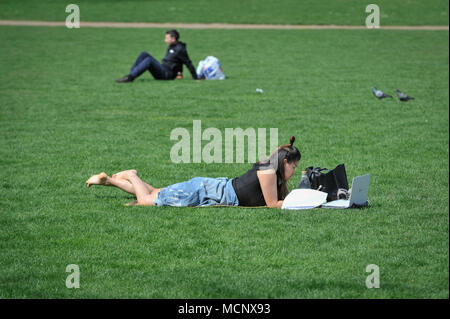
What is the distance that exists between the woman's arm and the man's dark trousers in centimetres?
1026

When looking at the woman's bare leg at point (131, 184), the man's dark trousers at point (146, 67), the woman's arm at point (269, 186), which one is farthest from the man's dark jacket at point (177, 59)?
the woman's arm at point (269, 186)

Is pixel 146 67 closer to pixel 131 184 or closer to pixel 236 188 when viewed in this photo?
pixel 131 184

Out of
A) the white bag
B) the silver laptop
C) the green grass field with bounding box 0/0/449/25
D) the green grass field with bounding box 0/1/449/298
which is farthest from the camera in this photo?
the green grass field with bounding box 0/0/449/25

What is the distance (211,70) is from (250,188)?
10905 mm

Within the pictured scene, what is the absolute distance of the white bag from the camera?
1766cm

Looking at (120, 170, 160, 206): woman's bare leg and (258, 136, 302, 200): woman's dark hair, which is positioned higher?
(258, 136, 302, 200): woman's dark hair

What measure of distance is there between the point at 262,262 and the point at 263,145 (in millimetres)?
5099

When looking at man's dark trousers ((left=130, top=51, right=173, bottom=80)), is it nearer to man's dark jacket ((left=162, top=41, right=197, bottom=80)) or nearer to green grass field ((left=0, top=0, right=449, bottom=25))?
man's dark jacket ((left=162, top=41, right=197, bottom=80))

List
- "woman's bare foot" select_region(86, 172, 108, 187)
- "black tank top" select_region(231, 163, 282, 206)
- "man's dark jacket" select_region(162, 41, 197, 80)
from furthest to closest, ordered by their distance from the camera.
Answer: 1. "man's dark jacket" select_region(162, 41, 197, 80)
2. "woman's bare foot" select_region(86, 172, 108, 187)
3. "black tank top" select_region(231, 163, 282, 206)

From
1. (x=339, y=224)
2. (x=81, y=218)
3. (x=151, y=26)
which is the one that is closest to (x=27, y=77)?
(x=81, y=218)

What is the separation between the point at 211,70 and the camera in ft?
58.2

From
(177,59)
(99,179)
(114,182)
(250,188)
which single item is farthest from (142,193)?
(177,59)

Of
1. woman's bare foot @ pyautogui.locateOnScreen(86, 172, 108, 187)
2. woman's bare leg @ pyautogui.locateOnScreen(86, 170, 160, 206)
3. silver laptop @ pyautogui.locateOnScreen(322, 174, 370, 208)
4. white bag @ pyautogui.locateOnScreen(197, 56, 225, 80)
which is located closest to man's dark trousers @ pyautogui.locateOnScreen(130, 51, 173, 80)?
white bag @ pyautogui.locateOnScreen(197, 56, 225, 80)

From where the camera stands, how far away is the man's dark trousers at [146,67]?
1677 centimetres
